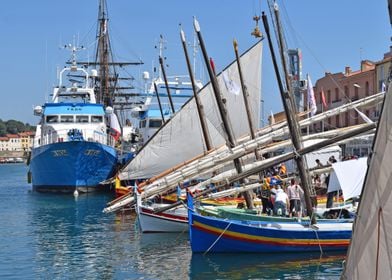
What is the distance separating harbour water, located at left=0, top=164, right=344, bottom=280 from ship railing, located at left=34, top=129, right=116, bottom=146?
62.4ft

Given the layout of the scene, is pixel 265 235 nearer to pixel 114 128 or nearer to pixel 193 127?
pixel 193 127

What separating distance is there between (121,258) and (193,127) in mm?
13303

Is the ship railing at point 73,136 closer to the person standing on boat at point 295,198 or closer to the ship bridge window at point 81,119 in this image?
the ship bridge window at point 81,119

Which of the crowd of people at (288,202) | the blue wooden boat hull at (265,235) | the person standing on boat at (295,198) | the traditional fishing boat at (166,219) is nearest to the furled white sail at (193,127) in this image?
the traditional fishing boat at (166,219)

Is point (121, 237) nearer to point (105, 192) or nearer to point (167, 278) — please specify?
point (167, 278)

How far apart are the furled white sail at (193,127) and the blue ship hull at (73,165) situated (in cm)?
1946

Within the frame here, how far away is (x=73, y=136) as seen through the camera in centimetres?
5316

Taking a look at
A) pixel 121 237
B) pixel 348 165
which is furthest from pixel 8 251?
pixel 348 165

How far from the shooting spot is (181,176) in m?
26.3

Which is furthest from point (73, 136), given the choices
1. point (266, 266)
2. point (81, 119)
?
point (266, 266)

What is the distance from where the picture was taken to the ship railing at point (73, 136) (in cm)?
5328

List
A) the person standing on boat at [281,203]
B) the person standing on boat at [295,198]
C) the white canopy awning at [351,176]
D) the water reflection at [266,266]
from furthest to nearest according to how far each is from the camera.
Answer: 1. the person standing on boat at [295,198]
2. the person standing on boat at [281,203]
3. the white canopy awning at [351,176]
4. the water reflection at [266,266]

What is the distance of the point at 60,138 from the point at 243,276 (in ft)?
125

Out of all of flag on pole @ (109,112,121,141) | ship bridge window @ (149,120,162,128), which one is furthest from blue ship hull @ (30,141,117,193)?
flag on pole @ (109,112,121,141)
